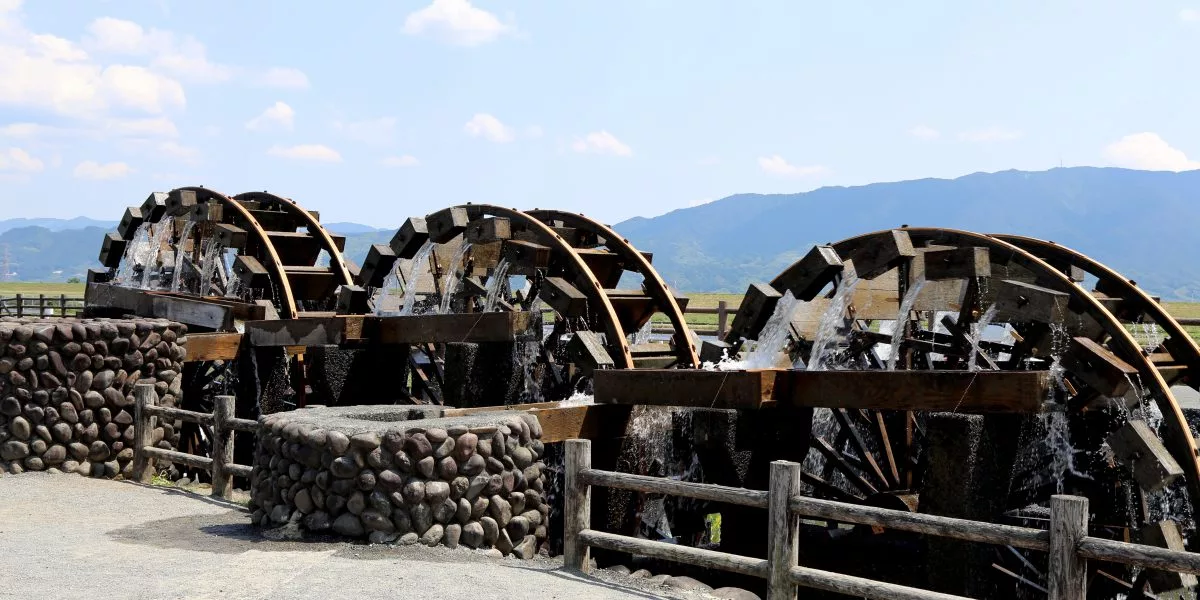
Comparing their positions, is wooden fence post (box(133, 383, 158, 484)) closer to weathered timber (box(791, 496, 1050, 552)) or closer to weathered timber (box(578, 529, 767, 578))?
weathered timber (box(578, 529, 767, 578))

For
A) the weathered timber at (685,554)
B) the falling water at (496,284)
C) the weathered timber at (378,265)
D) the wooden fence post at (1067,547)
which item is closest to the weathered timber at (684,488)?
the weathered timber at (685,554)

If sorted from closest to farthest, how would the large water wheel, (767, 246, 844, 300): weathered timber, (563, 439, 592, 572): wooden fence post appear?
(563, 439, 592, 572): wooden fence post < the large water wheel < (767, 246, 844, 300): weathered timber

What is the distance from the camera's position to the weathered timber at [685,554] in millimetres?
7254

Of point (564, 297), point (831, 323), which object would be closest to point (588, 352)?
point (564, 297)

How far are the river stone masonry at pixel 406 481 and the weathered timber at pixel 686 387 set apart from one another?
2.21 meters

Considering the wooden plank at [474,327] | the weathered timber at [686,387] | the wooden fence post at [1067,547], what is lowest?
the wooden fence post at [1067,547]

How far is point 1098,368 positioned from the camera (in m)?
10.9

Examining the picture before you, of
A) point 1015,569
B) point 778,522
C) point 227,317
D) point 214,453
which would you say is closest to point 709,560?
point 778,522

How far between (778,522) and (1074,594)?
164 cm

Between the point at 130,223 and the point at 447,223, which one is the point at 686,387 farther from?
the point at 130,223

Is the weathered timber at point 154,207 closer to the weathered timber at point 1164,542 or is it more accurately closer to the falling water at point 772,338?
the falling water at point 772,338

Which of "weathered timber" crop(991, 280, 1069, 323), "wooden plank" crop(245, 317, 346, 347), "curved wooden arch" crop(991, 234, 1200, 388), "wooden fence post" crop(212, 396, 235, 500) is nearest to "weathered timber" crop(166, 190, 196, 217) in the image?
"wooden plank" crop(245, 317, 346, 347)

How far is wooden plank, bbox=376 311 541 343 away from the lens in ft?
44.4

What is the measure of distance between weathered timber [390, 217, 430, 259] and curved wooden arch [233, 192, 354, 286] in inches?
77.9
